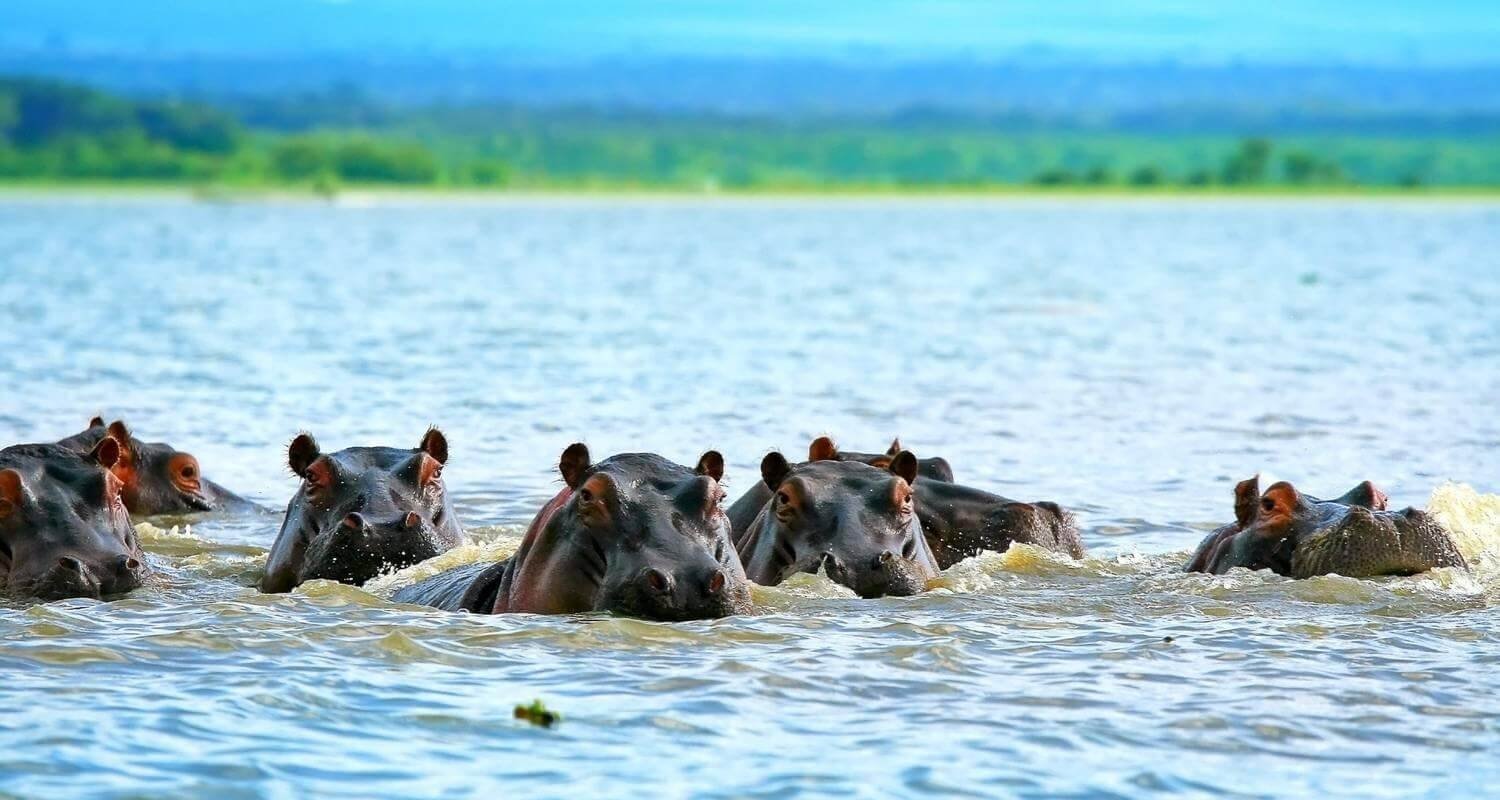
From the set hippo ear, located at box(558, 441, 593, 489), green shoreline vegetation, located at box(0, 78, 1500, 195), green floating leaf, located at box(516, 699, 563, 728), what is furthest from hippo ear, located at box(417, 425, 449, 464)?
green shoreline vegetation, located at box(0, 78, 1500, 195)

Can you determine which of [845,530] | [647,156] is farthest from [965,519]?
[647,156]

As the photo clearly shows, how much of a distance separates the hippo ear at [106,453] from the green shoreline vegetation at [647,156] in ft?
363

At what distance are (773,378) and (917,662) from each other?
14086 millimetres

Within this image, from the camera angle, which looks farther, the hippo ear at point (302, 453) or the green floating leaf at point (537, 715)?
the hippo ear at point (302, 453)

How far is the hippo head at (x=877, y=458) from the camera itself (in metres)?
9.57

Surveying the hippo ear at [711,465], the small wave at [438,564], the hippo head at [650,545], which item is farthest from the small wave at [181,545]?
the hippo head at [650,545]

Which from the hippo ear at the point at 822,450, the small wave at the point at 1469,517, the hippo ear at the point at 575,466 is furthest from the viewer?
the small wave at the point at 1469,517

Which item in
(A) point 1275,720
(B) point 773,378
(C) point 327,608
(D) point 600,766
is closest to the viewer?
(D) point 600,766

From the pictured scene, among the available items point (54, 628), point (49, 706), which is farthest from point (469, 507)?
point (49, 706)

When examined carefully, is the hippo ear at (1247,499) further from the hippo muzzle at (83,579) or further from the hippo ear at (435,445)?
the hippo muzzle at (83,579)

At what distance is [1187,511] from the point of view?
43.0 ft

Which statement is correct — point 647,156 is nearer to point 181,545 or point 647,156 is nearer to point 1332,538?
point 181,545

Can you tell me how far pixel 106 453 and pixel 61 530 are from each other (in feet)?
1.24

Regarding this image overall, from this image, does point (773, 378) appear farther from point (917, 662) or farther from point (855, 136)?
point (855, 136)
